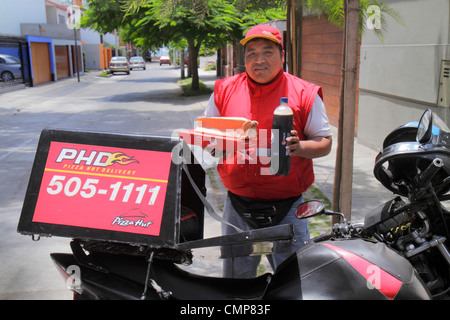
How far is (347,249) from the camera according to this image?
1799 millimetres

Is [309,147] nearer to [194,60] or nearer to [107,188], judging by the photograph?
[107,188]

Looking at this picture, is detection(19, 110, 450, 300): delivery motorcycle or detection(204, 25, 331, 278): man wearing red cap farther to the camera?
detection(204, 25, 331, 278): man wearing red cap

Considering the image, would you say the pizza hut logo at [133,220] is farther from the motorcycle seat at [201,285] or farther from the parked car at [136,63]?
the parked car at [136,63]

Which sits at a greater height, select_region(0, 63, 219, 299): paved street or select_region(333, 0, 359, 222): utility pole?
select_region(333, 0, 359, 222): utility pole

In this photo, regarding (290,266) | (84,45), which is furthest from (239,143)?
(84,45)

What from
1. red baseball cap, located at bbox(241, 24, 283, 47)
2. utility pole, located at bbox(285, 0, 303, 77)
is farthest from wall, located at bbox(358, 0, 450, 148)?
red baseball cap, located at bbox(241, 24, 283, 47)

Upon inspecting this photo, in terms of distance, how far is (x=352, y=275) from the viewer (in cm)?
172

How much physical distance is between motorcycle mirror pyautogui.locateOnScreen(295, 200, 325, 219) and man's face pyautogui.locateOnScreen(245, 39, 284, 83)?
2.37 ft

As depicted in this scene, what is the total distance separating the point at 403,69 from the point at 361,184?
2255 mm

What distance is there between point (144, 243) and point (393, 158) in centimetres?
109

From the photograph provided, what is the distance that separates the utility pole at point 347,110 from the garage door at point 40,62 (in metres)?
25.7

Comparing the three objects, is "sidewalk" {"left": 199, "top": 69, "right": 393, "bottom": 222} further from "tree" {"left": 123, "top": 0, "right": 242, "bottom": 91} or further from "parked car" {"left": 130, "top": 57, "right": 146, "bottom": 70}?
"parked car" {"left": 130, "top": 57, "right": 146, "bottom": 70}

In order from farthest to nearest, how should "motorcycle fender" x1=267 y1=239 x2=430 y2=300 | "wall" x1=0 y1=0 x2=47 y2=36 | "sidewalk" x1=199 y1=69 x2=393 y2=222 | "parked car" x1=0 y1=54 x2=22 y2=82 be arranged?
"wall" x1=0 y1=0 x2=47 y2=36
"parked car" x1=0 y1=54 x2=22 y2=82
"sidewalk" x1=199 y1=69 x2=393 y2=222
"motorcycle fender" x1=267 y1=239 x2=430 y2=300

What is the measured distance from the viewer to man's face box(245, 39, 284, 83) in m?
2.37
